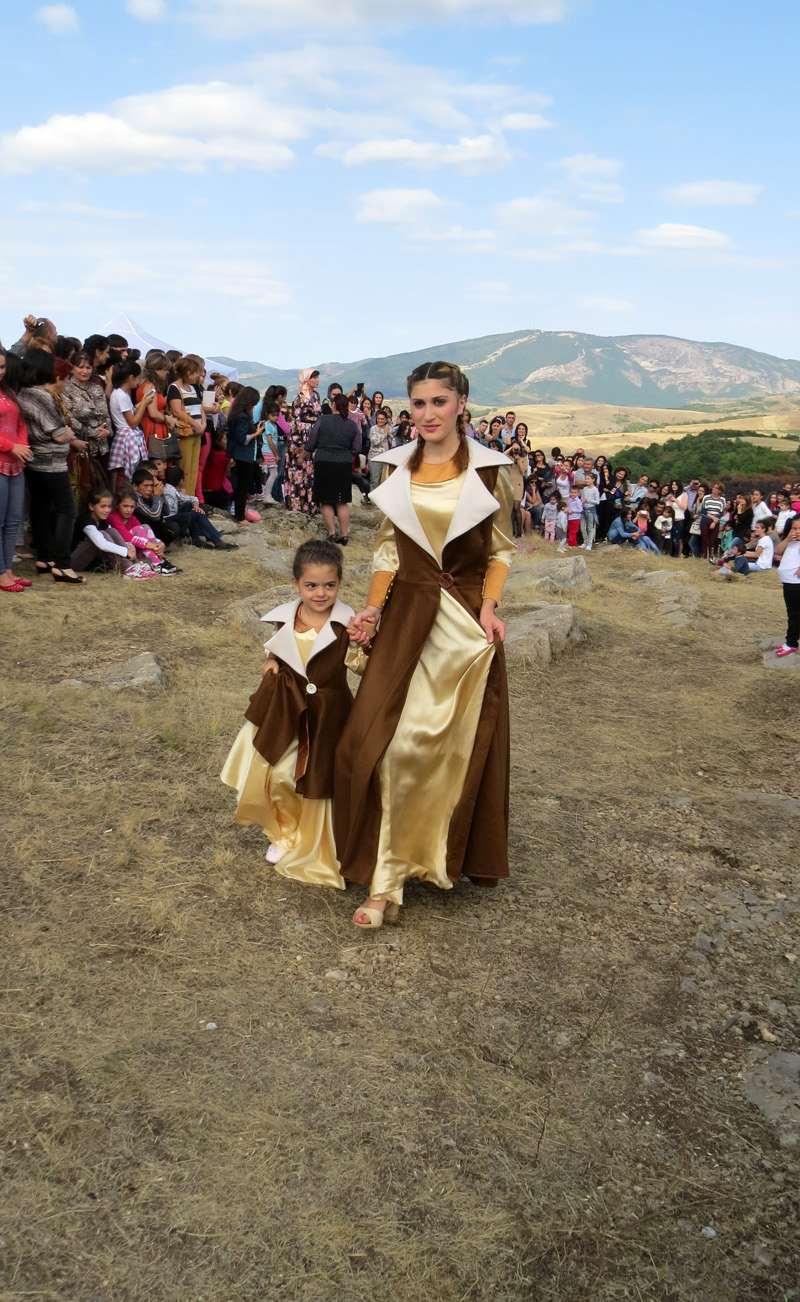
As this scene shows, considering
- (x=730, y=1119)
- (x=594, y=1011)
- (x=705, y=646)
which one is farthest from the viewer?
(x=705, y=646)

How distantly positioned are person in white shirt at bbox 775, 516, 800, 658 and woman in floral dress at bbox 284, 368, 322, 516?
19.0 feet

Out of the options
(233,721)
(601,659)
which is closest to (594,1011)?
(233,721)

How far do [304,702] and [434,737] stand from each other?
54 cm

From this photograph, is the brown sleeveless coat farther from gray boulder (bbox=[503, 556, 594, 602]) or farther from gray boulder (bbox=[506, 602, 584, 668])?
gray boulder (bbox=[503, 556, 594, 602])

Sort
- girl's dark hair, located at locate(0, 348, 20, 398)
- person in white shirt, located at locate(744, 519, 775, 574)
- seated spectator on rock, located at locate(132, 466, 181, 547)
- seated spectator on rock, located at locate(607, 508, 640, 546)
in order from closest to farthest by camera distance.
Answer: girl's dark hair, located at locate(0, 348, 20, 398) < seated spectator on rock, located at locate(132, 466, 181, 547) < person in white shirt, located at locate(744, 519, 775, 574) < seated spectator on rock, located at locate(607, 508, 640, 546)

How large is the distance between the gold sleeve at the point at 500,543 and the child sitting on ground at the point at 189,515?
21.1 ft

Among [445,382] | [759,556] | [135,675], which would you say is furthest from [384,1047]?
[759,556]

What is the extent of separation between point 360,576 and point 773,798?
5.40m

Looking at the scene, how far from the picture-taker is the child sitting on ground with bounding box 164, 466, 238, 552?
9695mm

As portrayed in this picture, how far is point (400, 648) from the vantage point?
3576mm

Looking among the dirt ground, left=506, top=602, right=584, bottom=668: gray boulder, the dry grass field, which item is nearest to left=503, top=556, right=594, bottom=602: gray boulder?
left=506, top=602, right=584, bottom=668: gray boulder

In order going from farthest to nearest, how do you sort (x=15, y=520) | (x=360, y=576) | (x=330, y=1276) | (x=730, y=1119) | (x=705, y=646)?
(x=360, y=576), (x=705, y=646), (x=15, y=520), (x=730, y=1119), (x=330, y=1276)

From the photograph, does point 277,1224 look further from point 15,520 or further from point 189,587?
point 189,587

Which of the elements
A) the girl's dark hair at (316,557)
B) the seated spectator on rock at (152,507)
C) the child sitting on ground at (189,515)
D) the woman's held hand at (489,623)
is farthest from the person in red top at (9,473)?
the woman's held hand at (489,623)
